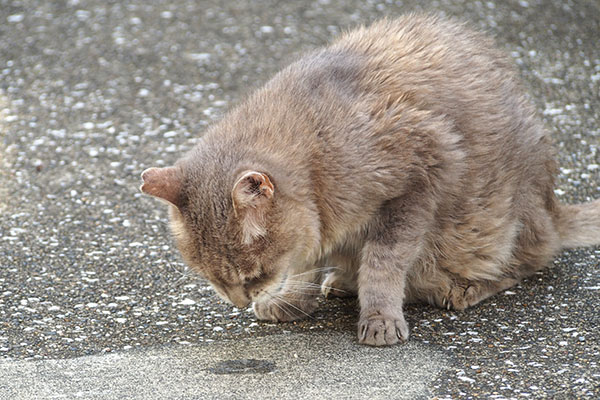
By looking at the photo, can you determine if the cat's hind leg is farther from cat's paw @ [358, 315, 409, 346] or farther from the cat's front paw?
the cat's front paw

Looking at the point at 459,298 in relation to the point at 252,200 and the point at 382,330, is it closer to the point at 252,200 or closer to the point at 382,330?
the point at 382,330

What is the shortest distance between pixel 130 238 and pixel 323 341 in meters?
1.37

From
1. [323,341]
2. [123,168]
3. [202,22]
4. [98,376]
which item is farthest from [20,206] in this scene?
[202,22]

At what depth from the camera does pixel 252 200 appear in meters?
3.09

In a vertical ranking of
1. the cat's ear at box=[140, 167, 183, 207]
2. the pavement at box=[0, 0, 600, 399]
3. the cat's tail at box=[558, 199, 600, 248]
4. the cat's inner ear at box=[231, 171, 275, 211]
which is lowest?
the pavement at box=[0, 0, 600, 399]

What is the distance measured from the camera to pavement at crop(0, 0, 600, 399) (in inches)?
123

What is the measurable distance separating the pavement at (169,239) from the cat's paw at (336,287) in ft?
0.26

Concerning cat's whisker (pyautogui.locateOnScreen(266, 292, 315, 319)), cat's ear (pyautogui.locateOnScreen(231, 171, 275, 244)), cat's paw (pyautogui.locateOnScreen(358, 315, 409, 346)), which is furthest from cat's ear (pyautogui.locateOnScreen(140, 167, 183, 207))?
cat's paw (pyautogui.locateOnScreen(358, 315, 409, 346))

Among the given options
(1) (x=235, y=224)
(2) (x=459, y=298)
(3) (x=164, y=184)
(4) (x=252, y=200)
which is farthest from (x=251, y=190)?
(2) (x=459, y=298)

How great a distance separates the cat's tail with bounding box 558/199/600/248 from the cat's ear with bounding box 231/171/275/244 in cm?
153

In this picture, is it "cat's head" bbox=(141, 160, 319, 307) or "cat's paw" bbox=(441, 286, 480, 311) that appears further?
"cat's paw" bbox=(441, 286, 480, 311)

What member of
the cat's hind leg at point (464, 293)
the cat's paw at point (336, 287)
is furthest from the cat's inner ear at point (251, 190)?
the cat's hind leg at point (464, 293)

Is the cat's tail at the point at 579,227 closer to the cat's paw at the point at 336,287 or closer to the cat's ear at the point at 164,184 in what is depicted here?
the cat's paw at the point at 336,287

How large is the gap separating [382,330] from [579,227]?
1213mm
